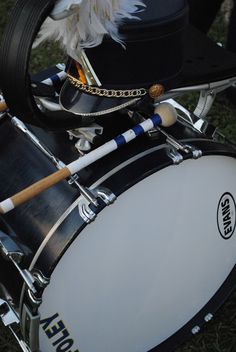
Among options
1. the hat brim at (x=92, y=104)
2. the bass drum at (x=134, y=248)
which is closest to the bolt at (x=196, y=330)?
the bass drum at (x=134, y=248)

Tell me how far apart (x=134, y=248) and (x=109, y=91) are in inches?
14.2

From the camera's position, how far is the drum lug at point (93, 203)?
1142 millimetres

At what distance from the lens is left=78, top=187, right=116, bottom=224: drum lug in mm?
1142

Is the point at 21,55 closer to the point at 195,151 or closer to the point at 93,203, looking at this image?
the point at 93,203

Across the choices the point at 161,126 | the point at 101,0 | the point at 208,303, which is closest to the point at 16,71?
the point at 101,0

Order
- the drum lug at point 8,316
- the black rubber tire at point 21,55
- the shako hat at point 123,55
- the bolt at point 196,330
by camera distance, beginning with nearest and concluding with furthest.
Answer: the black rubber tire at point 21,55, the shako hat at point 123,55, the drum lug at point 8,316, the bolt at point 196,330

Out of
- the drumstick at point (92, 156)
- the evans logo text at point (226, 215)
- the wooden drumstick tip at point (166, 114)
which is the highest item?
the drumstick at point (92, 156)

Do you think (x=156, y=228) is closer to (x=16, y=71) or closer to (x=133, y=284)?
(x=133, y=284)

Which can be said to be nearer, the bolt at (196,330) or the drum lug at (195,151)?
the drum lug at (195,151)

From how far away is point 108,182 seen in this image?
1182 millimetres

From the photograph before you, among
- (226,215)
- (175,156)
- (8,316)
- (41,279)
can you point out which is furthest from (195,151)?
(8,316)

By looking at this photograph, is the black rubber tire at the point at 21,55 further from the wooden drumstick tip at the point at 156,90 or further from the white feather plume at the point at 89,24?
the wooden drumstick tip at the point at 156,90

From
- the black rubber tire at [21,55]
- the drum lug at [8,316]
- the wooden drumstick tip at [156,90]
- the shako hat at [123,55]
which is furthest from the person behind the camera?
the drum lug at [8,316]

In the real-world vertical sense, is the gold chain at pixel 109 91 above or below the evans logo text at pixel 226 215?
above
